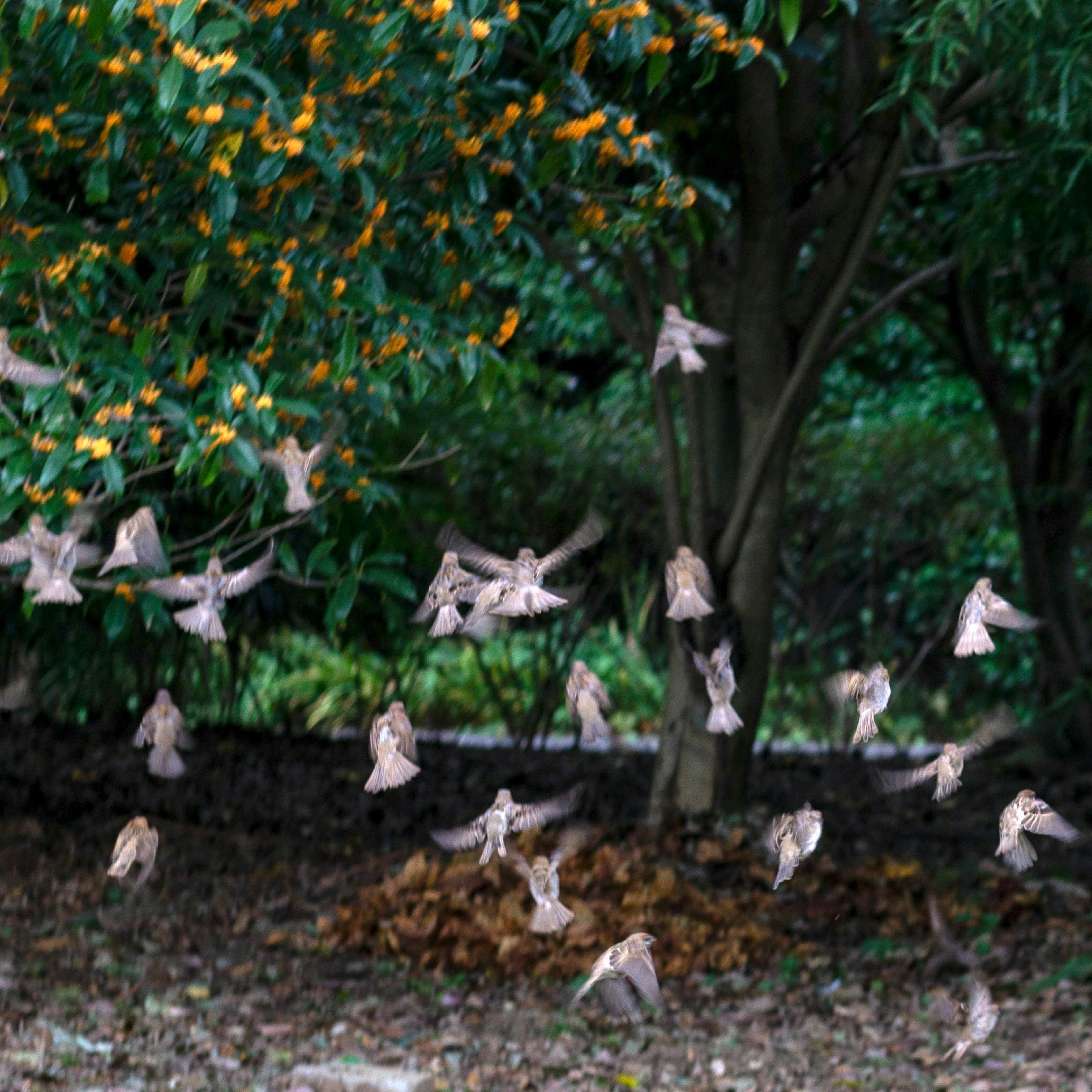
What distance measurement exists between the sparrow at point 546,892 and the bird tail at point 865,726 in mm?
696

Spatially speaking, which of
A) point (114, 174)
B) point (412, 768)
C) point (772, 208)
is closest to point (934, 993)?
point (412, 768)

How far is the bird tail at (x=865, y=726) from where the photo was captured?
2.26 meters

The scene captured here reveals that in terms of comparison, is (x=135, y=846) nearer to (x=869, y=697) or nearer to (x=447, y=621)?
(x=447, y=621)

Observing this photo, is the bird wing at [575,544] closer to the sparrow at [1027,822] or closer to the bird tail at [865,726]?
the bird tail at [865,726]

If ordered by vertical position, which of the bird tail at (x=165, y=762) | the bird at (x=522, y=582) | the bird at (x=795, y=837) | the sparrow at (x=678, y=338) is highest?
the sparrow at (x=678, y=338)

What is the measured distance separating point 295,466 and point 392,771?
2.18 ft

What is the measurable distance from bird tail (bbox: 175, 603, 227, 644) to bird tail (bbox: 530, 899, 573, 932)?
85cm

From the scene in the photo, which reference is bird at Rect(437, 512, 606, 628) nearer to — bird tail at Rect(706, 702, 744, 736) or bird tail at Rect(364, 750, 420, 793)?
bird tail at Rect(364, 750, 420, 793)

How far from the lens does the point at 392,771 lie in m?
2.37

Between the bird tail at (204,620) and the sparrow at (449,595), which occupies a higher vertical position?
the sparrow at (449,595)

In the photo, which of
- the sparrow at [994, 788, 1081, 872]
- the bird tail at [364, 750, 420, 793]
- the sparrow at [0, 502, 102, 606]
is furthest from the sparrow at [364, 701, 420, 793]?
the sparrow at [994, 788, 1081, 872]

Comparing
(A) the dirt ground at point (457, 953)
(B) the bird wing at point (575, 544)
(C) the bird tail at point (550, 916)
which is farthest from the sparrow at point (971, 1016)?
(B) the bird wing at point (575, 544)

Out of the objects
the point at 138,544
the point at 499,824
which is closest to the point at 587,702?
the point at 499,824

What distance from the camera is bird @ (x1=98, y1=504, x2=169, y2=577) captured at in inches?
96.4
